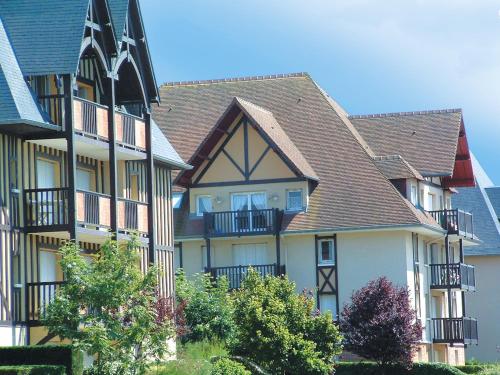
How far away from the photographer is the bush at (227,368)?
4156cm

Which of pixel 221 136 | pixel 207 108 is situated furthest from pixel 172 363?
pixel 207 108

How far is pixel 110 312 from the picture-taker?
125 feet

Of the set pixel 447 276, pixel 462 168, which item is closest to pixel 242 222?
pixel 447 276

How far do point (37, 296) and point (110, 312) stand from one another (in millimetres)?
3471

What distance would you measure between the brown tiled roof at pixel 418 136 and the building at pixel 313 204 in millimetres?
93

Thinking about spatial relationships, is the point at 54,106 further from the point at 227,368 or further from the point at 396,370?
the point at 396,370

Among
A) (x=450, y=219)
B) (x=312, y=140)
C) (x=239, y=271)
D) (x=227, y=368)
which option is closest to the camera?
(x=227, y=368)

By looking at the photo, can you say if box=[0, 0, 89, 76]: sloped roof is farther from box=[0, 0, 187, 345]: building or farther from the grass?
the grass

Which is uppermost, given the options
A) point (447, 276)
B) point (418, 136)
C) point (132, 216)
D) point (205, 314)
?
point (418, 136)

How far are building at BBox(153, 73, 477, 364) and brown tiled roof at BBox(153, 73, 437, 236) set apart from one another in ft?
0.21

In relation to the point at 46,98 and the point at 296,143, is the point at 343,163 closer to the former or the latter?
the point at 296,143

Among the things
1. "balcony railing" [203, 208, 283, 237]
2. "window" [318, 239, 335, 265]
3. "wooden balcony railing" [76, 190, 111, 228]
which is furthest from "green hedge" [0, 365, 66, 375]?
"window" [318, 239, 335, 265]

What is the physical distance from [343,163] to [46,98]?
2592 centimetres

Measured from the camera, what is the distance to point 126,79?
1828 inches
